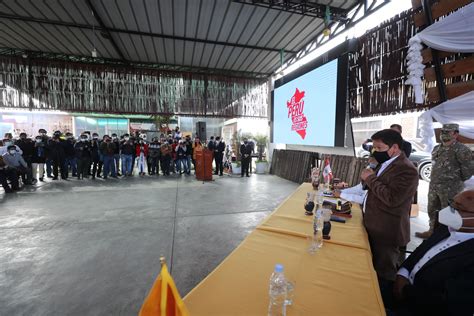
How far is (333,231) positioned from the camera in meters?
1.74

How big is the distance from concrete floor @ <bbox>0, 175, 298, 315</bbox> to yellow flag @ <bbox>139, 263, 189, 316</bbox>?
151 cm

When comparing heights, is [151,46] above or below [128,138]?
above

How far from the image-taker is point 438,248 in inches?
51.8

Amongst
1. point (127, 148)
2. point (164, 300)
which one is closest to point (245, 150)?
point (127, 148)

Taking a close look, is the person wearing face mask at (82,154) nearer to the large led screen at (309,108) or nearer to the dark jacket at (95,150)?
the dark jacket at (95,150)

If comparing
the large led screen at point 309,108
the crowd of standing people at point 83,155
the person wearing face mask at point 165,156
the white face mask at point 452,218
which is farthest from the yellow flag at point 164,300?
the person wearing face mask at point 165,156

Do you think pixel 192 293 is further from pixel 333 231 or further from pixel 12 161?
pixel 12 161

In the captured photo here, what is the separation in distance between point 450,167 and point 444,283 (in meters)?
2.42

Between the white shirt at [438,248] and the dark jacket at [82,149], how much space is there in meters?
8.71

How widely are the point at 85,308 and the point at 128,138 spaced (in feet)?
23.3

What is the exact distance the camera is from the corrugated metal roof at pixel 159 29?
5074 mm

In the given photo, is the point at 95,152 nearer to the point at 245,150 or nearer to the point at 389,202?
the point at 245,150

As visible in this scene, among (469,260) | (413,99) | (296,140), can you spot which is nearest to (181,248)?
(469,260)

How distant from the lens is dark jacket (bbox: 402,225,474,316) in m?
1.07
